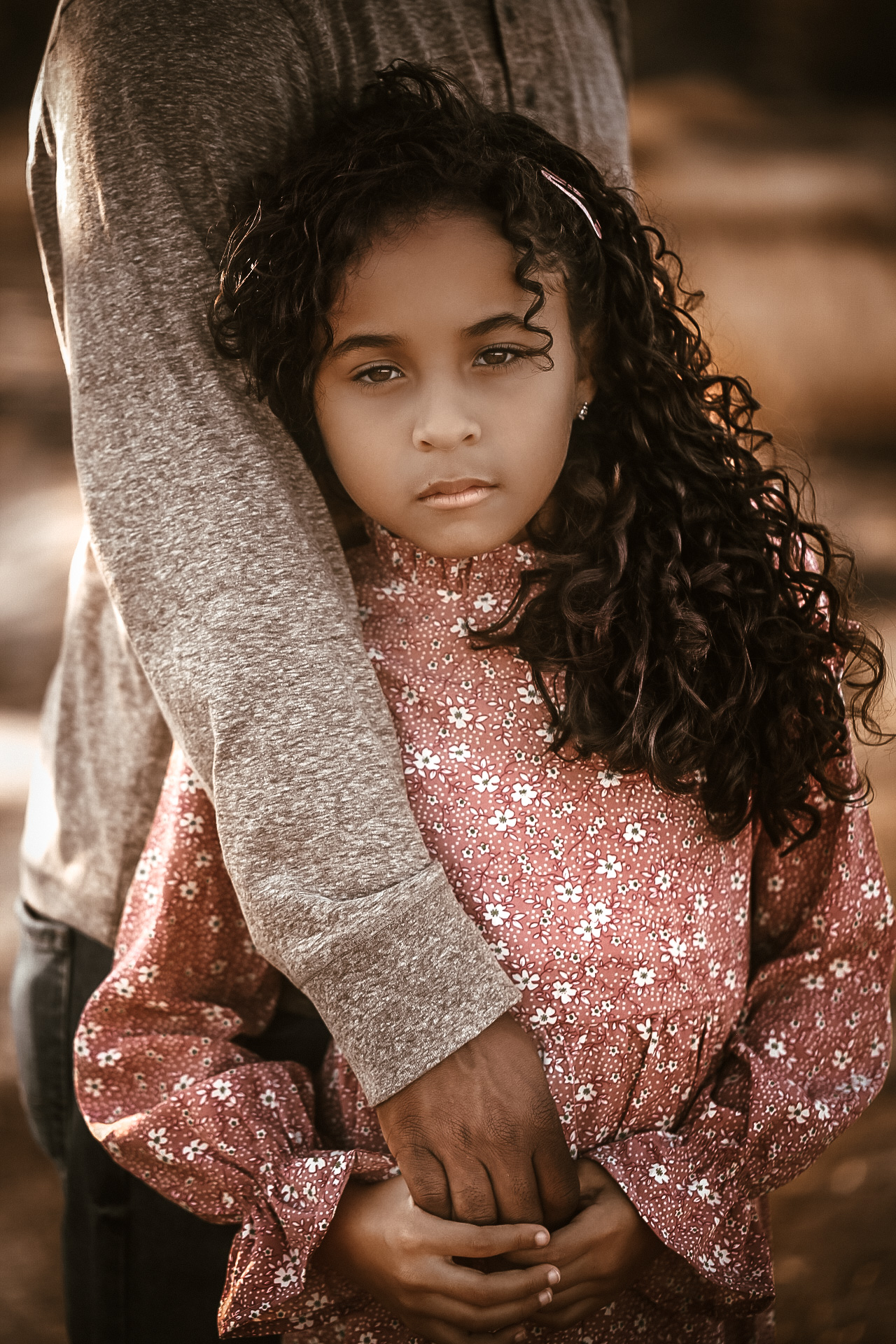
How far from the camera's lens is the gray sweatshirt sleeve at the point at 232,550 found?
2.59 feet

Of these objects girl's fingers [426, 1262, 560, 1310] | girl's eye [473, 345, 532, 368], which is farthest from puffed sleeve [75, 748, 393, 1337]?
girl's eye [473, 345, 532, 368]

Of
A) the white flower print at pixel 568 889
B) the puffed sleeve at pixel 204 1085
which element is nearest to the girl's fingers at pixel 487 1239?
the puffed sleeve at pixel 204 1085

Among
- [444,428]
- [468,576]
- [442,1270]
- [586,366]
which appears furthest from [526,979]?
[586,366]

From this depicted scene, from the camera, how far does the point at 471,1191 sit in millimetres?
811

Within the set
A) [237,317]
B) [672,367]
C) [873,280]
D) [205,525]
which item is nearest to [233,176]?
[237,317]

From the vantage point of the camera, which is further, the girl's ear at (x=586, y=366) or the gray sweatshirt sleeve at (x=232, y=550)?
the girl's ear at (x=586, y=366)

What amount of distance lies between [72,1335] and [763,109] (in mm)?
5679

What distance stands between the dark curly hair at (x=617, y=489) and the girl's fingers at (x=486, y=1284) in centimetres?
42

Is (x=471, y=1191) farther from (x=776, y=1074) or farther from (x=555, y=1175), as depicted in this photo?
(x=776, y=1074)

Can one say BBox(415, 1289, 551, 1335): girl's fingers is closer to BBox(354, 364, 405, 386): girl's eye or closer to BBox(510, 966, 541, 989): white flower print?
BBox(510, 966, 541, 989): white flower print

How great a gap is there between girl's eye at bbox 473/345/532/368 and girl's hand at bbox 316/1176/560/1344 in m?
0.72

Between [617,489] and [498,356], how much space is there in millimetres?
183

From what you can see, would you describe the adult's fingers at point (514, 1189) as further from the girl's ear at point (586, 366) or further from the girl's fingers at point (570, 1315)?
the girl's ear at point (586, 366)

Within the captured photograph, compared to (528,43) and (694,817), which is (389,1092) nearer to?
(694,817)
